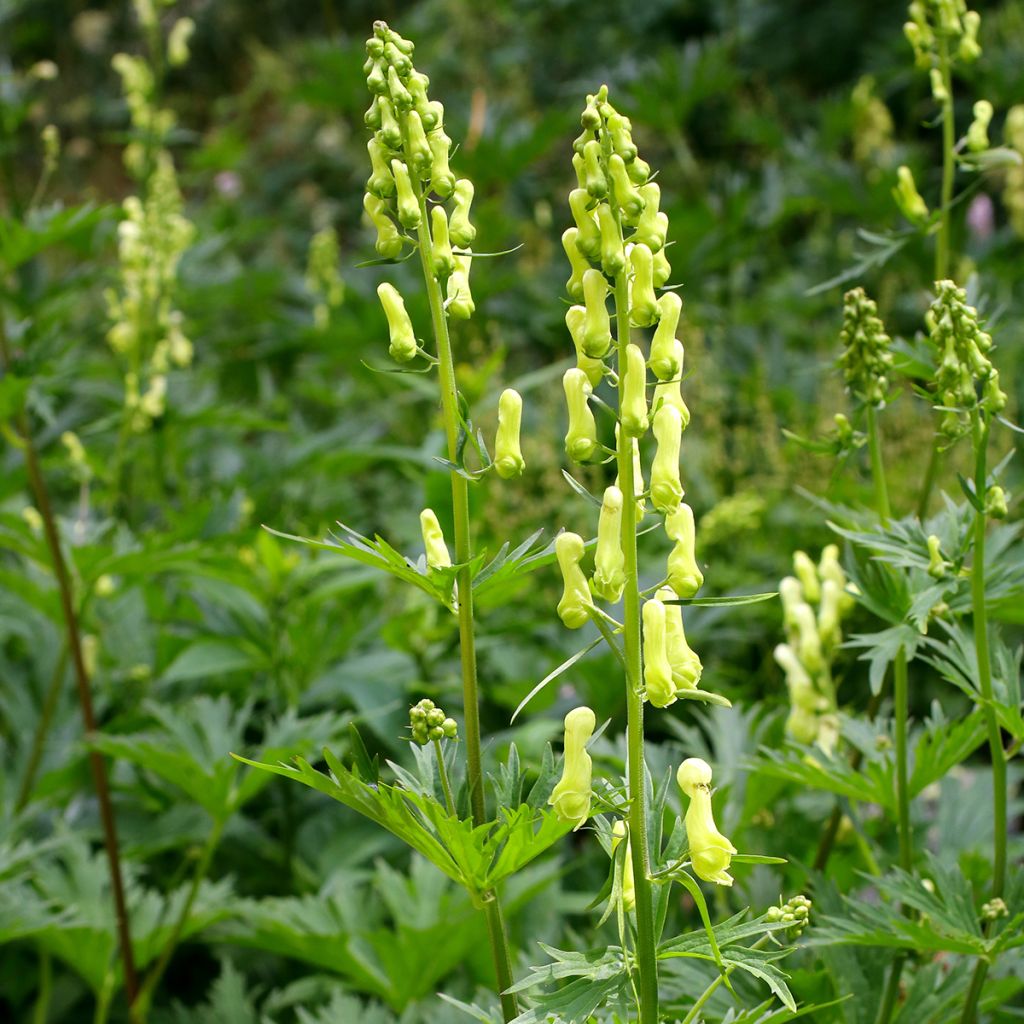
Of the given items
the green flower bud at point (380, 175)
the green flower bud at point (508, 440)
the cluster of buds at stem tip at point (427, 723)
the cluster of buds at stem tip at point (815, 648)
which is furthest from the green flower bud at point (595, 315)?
the cluster of buds at stem tip at point (815, 648)

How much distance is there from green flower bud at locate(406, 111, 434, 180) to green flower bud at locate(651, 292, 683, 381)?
0.26m

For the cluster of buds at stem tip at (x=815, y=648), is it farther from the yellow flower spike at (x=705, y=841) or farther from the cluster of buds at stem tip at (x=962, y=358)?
the yellow flower spike at (x=705, y=841)

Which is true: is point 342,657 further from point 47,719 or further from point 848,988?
point 848,988

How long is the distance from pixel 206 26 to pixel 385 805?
29.7ft

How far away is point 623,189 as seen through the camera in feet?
3.38

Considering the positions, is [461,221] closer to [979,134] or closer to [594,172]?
[594,172]

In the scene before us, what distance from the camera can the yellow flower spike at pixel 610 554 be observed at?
104cm

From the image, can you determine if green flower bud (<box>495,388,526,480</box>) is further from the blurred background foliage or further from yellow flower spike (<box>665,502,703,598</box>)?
the blurred background foliage

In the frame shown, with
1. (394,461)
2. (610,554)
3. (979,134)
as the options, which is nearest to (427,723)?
(610,554)

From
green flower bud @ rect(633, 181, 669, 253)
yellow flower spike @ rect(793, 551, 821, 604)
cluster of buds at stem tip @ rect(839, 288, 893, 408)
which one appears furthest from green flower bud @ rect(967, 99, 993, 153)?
green flower bud @ rect(633, 181, 669, 253)

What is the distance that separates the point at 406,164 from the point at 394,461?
2.60m

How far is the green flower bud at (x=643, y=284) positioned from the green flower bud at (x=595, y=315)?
0.09 feet

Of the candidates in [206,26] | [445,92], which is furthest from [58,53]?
[445,92]

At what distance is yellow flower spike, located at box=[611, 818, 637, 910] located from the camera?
1.06m
